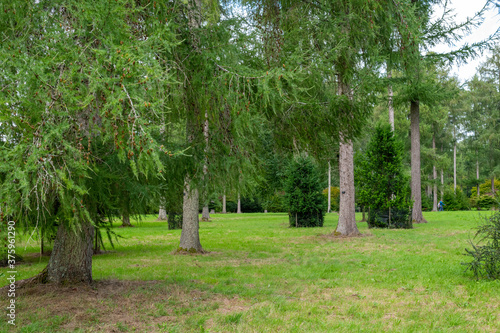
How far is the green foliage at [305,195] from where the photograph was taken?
1889 centimetres

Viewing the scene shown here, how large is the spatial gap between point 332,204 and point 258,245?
29.4 meters

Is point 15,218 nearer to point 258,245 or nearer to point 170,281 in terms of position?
point 170,281

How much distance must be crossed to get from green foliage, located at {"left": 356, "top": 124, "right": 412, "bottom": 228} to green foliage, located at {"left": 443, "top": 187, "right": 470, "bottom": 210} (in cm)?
2096

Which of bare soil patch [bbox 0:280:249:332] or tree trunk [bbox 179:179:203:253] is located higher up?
tree trunk [bbox 179:179:203:253]

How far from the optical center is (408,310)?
5008 millimetres

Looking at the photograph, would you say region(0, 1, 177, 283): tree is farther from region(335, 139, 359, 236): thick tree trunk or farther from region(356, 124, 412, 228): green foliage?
region(356, 124, 412, 228): green foliage

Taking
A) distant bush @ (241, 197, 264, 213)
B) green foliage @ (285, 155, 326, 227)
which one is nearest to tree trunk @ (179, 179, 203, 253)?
green foliage @ (285, 155, 326, 227)

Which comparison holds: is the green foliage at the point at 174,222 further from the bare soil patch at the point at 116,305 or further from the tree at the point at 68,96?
the tree at the point at 68,96

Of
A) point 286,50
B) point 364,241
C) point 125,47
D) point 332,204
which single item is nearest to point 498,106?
point 332,204

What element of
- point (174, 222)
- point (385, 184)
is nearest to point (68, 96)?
point (385, 184)

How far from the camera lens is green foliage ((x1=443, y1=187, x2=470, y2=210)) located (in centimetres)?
3519

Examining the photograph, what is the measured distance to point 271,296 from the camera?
18.7 ft

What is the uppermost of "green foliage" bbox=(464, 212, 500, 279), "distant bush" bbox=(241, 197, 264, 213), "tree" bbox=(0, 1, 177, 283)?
"tree" bbox=(0, 1, 177, 283)

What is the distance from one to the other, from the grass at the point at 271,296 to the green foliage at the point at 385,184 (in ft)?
25.2
